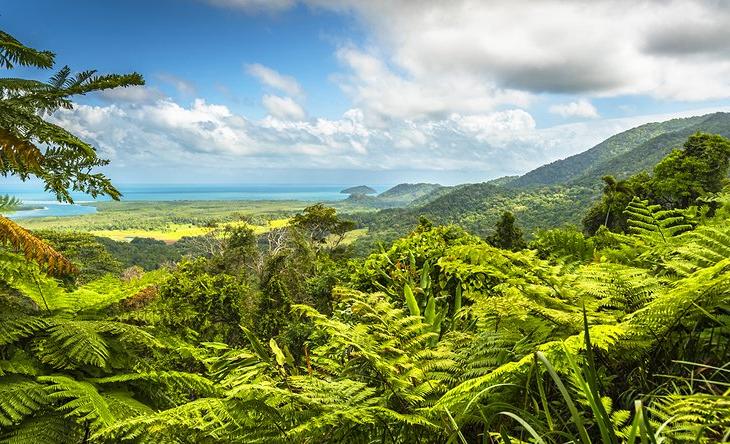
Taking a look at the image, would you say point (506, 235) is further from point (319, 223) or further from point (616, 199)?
point (319, 223)

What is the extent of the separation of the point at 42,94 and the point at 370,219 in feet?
331

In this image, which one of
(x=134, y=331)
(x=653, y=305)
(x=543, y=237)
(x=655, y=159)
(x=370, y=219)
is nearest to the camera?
(x=653, y=305)

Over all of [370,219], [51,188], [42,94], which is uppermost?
[42,94]

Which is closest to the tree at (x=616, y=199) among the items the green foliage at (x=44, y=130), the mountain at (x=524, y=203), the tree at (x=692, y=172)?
the tree at (x=692, y=172)

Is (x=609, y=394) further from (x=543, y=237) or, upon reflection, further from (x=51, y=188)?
(x=543, y=237)

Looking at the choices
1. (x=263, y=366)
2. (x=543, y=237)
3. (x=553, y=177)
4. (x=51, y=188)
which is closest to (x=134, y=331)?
(x=263, y=366)

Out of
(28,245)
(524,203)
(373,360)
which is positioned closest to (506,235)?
(373,360)

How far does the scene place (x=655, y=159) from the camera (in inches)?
4564

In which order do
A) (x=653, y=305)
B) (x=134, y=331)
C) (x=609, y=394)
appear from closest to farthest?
(x=653, y=305) < (x=609, y=394) < (x=134, y=331)

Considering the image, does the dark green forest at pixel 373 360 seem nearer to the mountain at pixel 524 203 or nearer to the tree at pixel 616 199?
the tree at pixel 616 199

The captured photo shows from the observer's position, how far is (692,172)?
907 inches

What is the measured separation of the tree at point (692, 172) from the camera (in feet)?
74.1

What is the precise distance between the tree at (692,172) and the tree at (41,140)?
25.7 m

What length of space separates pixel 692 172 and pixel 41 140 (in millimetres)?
28464
